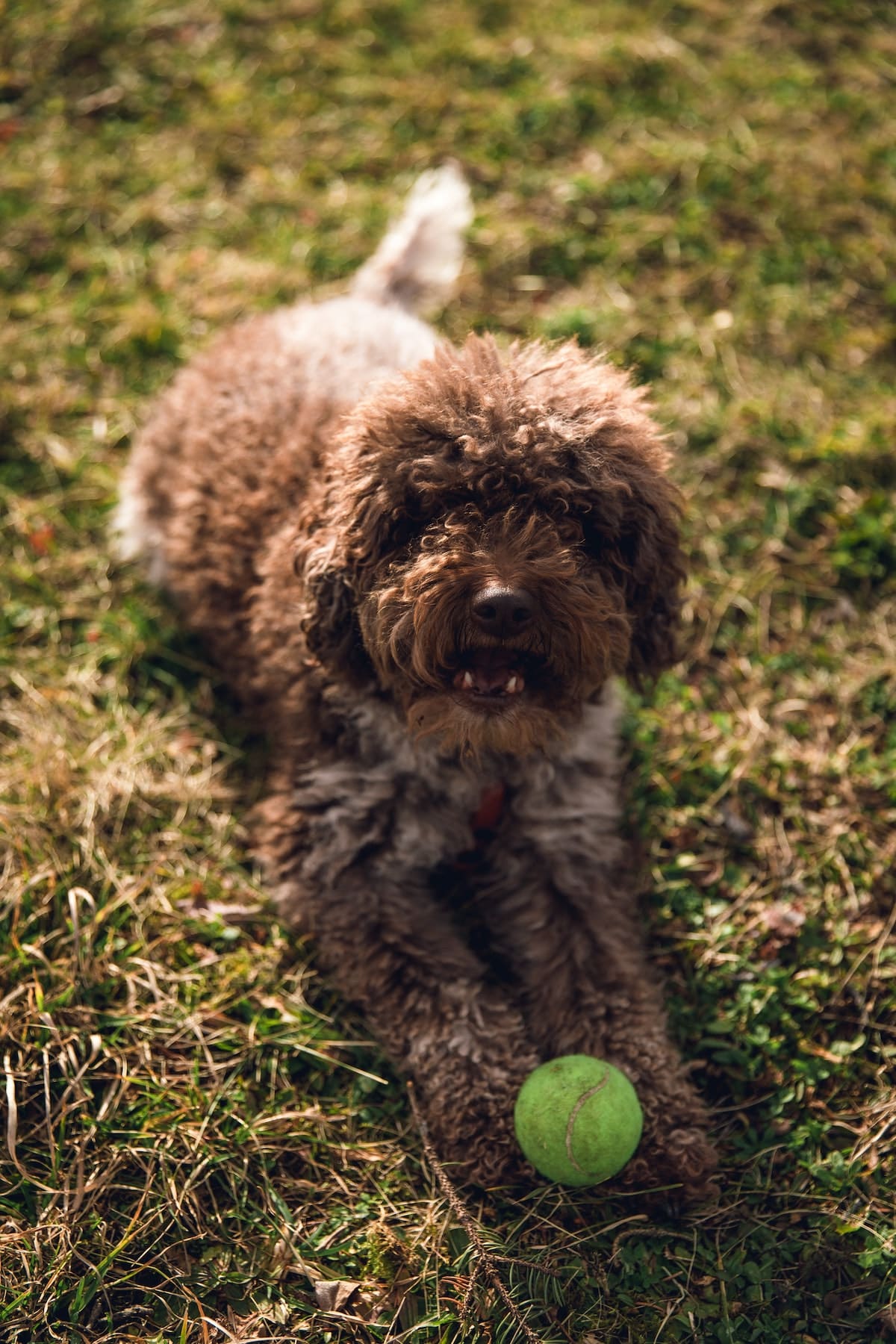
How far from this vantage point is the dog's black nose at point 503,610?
2.81 m

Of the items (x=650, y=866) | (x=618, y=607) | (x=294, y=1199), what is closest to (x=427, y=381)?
(x=618, y=607)

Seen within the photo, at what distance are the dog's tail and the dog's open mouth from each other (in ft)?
8.20

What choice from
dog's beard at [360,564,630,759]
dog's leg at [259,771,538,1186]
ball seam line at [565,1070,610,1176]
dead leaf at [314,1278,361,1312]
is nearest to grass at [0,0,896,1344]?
dead leaf at [314,1278,361,1312]

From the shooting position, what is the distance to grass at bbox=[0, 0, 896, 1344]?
297 cm

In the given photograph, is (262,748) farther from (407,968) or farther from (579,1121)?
(579,1121)

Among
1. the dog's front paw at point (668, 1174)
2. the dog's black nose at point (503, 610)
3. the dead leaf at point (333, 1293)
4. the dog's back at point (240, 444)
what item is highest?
the dog's black nose at point (503, 610)

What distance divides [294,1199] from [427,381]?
2.36 metres

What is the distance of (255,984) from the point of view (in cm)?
356

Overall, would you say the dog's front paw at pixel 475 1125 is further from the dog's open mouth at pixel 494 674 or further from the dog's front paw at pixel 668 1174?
the dog's open mouth at pixel 494 674

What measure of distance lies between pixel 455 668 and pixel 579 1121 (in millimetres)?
1233

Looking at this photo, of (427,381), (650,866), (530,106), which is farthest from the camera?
(530,106)

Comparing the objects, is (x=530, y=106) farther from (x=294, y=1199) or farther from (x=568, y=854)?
(x=294, y=1199)

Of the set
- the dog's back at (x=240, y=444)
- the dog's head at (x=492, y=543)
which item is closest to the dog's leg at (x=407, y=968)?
the dog's head at (x=492, y=543)

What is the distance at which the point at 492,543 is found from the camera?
2910 millimetres
